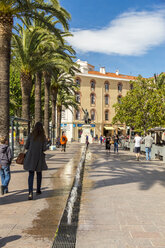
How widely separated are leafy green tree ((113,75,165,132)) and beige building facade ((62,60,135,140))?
34.0 metres

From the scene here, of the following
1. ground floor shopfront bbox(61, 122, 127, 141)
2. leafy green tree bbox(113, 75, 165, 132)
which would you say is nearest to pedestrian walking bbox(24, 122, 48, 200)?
leafy green tree bbox(113, 75, 165, 132)

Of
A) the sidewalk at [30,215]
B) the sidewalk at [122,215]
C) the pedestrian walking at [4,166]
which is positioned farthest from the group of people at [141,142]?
the pedestrian walking at [4,166]

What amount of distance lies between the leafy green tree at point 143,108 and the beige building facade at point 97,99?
111ft

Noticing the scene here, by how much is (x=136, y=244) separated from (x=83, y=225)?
3.57ft

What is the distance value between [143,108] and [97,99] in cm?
3975

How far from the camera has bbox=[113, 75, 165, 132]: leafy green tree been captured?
99.6 feet

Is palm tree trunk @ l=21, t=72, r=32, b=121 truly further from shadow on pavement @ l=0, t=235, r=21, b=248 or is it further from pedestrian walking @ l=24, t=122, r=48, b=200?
shadow on pavement @ l=0, t=235, r=21, b=248

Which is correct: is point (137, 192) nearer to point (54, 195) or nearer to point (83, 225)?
point (54, 195)

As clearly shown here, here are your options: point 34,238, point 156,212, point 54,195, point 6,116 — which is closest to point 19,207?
point 54,195

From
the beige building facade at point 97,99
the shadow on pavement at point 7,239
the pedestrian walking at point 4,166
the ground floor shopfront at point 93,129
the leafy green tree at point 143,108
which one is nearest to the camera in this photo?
the shadow on pavement at point 7,239

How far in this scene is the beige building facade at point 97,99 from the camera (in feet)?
225

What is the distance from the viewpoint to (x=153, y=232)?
438 centimetres

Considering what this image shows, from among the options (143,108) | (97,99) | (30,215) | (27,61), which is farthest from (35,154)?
(97,99)

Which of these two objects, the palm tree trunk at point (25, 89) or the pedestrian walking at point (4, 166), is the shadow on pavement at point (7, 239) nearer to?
the pedestrian walking at point (4, 166)
